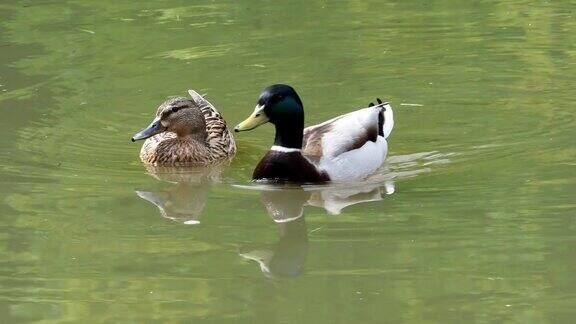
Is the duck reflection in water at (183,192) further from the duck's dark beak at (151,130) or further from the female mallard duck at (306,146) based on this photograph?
the female mallard duck at (306,146)

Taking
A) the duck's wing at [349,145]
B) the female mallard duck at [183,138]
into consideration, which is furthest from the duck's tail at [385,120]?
the female mallard duck at [183,138]

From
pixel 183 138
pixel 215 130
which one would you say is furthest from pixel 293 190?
pixel 215 130

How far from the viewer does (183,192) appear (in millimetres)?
12258

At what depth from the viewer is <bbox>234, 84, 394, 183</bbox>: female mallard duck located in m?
12.2

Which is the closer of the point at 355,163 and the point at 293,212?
the point at 293,212

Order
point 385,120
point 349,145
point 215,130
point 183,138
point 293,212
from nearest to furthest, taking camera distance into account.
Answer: point 293,212, point 349,145, point 385,120, point 183,138, point 215,130

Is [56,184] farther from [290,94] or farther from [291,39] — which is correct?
[291,39]

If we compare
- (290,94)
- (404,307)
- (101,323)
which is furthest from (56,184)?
(404,307)

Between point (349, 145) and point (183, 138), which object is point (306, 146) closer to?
point (349, 145)

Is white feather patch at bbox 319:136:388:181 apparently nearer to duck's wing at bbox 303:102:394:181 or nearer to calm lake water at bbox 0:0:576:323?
duck's wing at bbox 303:102:394:181

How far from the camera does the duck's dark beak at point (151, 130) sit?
13.1m

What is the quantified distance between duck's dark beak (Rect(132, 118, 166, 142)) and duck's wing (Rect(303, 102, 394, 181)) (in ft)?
4.64

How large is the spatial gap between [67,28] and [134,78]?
262 cm

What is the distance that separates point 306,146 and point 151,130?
158cm
